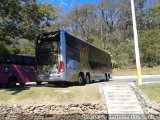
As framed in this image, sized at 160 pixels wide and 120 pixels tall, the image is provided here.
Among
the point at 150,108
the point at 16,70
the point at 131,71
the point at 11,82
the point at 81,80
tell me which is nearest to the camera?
the point at 150,108

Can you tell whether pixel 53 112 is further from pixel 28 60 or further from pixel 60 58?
pixel 28 60

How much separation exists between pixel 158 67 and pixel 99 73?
80.8ft

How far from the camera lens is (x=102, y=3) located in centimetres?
6769

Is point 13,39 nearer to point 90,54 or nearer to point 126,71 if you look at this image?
point 90,54

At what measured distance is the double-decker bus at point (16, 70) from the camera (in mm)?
22734

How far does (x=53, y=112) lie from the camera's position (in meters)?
15.7

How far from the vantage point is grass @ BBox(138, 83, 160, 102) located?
16.2 meters

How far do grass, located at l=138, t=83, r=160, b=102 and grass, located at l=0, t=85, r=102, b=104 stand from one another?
2416 mm

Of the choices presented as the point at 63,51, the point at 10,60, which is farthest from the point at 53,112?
the point at 10,60

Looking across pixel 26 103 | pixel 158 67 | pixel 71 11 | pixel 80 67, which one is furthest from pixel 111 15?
pixel 26 103

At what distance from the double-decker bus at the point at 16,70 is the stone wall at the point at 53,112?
23.3ft

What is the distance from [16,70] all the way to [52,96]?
26.8 ft

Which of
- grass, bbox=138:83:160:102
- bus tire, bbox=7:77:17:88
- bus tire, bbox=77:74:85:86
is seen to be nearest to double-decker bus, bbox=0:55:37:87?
bus tire, bbox=7:77:17:88

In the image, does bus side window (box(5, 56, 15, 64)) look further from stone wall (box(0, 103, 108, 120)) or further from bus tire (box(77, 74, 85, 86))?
stone wall (box(0, 103, 108, 120))
